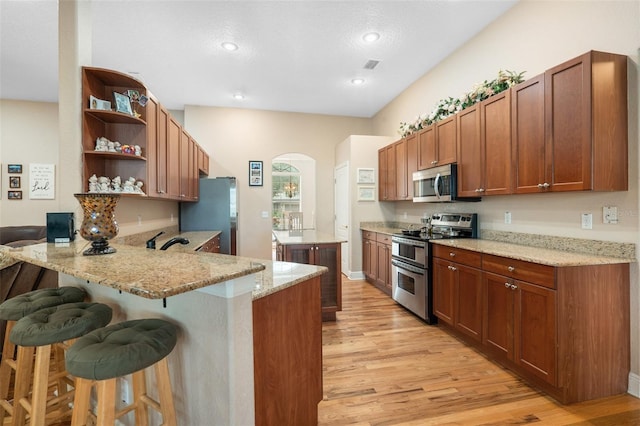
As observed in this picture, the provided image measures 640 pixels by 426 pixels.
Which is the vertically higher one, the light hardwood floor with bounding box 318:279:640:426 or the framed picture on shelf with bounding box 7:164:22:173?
the framed picture on shelf with bounding box 7:164:22:173

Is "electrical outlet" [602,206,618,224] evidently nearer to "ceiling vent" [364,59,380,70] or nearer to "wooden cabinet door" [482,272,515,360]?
"wooden cabinet door" [482,272,515,360]

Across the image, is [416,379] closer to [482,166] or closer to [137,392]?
[137,392]

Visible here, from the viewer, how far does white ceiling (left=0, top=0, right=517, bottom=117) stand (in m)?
2.91

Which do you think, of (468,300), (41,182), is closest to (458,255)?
(468,300)

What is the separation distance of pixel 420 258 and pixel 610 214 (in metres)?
1.61

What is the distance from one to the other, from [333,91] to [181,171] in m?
2.70

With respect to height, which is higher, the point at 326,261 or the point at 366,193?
the point at 366,193

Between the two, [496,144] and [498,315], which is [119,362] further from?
[496,144]

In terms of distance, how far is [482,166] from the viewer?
9.65 feet

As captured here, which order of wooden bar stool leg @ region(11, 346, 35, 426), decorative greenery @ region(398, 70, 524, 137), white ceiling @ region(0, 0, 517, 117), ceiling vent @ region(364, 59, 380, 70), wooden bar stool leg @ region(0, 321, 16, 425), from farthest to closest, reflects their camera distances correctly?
ceiling vent @ region(364, 59, 380, 70)
white ceiling @ region(0, 0, 517, 117)
decorative greenery @ region(398, 70, 524, 137)
wooden bar stool leg @ region(0, 321, 16, 425)
wooden bar stool leg @ region(11, 346, 35, 426)

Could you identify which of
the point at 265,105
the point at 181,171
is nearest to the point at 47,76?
the point at 181,171

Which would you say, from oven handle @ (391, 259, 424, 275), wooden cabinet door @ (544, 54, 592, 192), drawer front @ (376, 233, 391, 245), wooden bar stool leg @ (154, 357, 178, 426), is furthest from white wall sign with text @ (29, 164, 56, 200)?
wooden cabinet door @ (544, 54, 592, 192)

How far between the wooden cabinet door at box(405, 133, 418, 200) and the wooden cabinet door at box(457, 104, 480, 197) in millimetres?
887

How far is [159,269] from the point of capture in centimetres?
115
